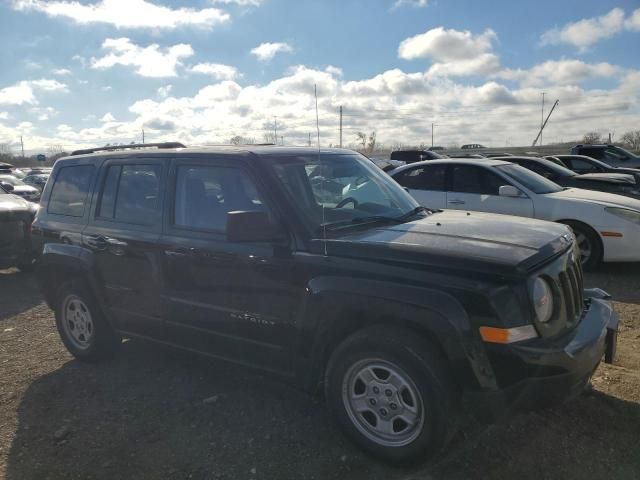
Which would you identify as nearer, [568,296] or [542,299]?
[542,299]

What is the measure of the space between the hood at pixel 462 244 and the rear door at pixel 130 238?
4.93 feet

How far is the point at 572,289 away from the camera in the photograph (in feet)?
10.1

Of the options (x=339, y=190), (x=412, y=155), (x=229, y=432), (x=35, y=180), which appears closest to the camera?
(x=229, y=432)

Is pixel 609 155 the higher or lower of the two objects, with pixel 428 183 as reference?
higher

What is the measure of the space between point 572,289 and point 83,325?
397 cm

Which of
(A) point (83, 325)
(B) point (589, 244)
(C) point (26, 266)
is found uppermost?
(B) point (589, 244)

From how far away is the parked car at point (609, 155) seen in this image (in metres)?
19.8

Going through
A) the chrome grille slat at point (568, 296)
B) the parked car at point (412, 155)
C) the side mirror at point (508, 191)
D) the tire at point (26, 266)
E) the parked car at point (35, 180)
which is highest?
the parked car at point (412, 155)

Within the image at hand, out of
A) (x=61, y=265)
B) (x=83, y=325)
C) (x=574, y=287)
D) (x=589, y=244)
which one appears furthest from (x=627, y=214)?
(x=61, y=265)

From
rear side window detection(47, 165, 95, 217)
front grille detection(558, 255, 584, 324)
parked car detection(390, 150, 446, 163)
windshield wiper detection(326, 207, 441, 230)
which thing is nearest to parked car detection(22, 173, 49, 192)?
parked car detection(390, 150, 446, 163)

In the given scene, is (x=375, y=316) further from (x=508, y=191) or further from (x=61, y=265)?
(x=508, y=191)

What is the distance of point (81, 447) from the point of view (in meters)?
3.37

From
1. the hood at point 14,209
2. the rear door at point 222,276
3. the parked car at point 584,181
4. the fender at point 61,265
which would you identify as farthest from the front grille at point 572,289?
the hood at point 14,209

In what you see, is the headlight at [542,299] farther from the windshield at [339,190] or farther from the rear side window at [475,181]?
the rear side window at [475,181]
